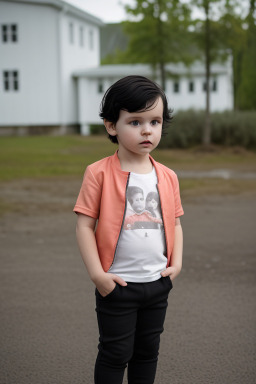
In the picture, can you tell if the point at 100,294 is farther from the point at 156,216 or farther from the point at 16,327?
the point at 16,327

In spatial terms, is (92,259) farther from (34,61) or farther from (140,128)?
(34,61)

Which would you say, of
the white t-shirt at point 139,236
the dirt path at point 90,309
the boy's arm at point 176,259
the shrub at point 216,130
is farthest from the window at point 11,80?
the white t-shirt at point 139,236

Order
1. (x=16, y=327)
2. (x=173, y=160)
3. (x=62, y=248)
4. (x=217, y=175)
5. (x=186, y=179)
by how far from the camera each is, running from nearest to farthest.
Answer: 1. (x=16, y=327)
2. (x=62, y=248)
3. (x=186, y=179)
4. (x=217, y=175)
5. (x=173, y=160)

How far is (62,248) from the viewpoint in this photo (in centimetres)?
658

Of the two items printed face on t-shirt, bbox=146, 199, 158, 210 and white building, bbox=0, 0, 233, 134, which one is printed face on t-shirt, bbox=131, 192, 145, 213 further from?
white building, bbox=0, 0, 233, 134

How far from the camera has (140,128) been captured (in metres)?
2.36

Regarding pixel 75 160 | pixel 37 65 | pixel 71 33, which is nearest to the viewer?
pixel 75 160

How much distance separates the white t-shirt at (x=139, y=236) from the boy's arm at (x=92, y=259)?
69 millimetres

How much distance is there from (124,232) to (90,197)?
0.21 metres

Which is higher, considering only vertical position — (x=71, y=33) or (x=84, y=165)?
(x=71, y=33)

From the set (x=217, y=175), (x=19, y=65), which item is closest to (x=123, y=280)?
(x=217, y=175)

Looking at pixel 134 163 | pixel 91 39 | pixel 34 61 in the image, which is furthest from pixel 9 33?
pixel 134 163

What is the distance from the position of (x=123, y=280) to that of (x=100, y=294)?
0.13 metres

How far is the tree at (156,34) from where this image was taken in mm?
23797
